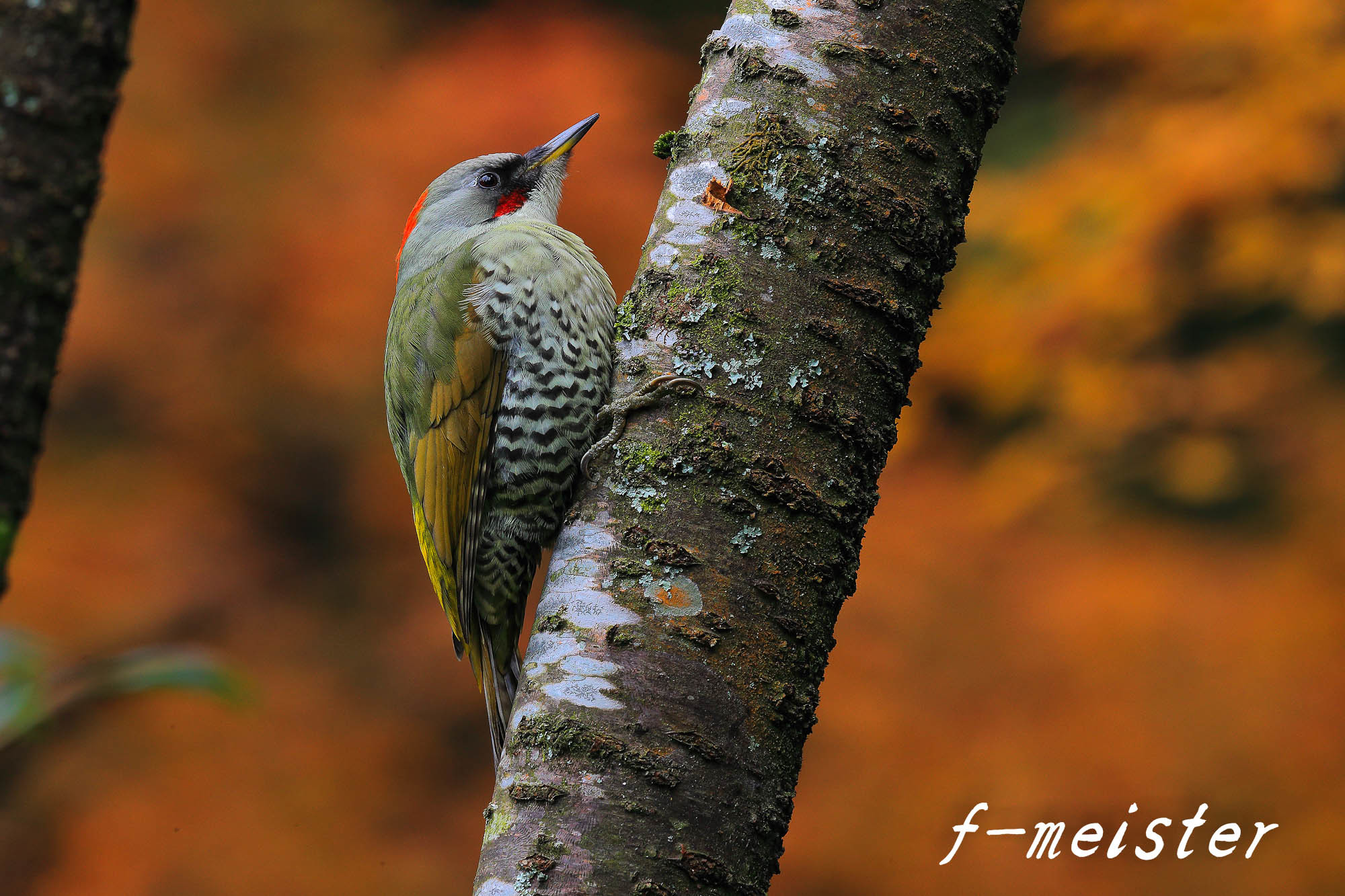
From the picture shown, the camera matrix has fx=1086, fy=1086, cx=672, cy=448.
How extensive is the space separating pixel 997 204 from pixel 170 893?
4.37 metres

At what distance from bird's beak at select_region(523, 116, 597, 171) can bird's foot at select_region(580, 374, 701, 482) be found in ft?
4.69

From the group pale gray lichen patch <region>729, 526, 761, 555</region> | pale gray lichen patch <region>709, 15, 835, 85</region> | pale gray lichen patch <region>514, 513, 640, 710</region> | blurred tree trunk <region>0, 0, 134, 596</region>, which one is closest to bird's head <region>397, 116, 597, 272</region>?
pale gray lichen patch <region>709, 15, 835, 85</region>

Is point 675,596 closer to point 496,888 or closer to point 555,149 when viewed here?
point 496,888

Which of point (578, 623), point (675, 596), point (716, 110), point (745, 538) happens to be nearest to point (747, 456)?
point (745, 538)

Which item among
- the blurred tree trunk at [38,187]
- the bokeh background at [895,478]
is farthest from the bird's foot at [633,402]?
the bokeh background at [895,478]

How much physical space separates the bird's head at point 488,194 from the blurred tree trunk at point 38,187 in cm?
218

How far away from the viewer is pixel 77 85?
0.65 metres

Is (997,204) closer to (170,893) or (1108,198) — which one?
(1108,198)

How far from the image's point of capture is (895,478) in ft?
15.9

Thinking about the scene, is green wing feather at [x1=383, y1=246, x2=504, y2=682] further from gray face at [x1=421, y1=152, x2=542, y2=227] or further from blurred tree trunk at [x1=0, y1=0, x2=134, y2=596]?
blurred tree trunk at [x1=0, y1=0, x2=134, y2=596]

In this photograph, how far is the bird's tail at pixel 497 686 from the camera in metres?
2.40

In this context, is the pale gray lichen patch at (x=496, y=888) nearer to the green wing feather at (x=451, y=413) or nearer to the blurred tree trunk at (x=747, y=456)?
the blurred tree trunk at (x=747, y=456)

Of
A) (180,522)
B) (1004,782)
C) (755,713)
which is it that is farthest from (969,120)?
(180,522)

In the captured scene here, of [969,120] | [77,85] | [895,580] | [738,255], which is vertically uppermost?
[895,580]
